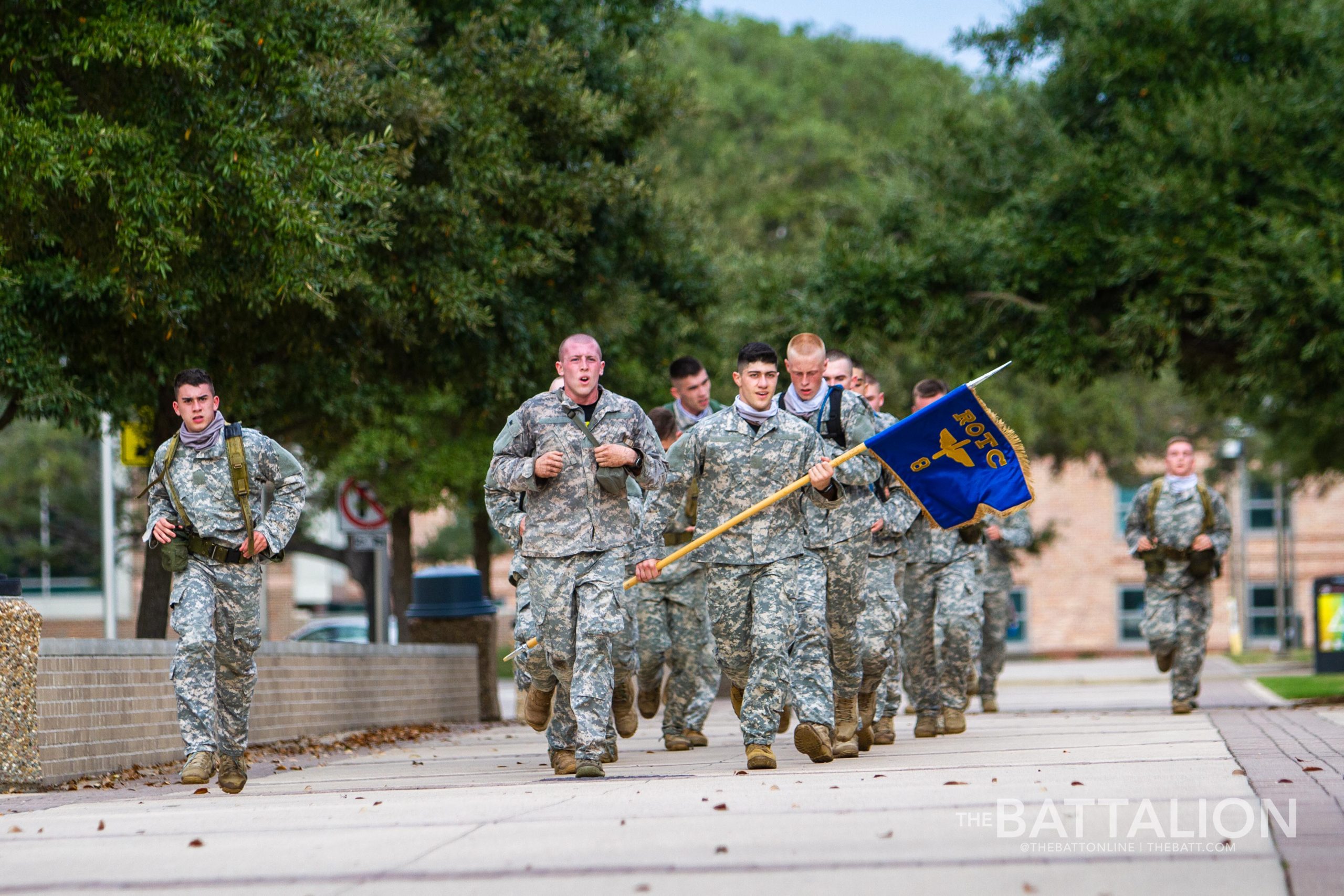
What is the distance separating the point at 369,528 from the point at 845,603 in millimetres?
8765

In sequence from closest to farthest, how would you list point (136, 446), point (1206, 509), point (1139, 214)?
point (1206, 509) < point (1139, 214) < point (136, 446)

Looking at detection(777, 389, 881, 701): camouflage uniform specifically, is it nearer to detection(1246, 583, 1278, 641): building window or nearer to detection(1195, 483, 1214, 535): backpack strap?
detection(1195, 483, 1214, 535): backpack strap

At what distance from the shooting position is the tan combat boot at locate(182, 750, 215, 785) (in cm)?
884

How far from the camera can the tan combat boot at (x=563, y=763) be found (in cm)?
901

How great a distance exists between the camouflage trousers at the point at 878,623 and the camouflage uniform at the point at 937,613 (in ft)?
4.30

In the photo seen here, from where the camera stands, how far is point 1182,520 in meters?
14.1

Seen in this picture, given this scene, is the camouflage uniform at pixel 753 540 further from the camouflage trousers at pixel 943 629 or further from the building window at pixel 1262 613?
the building window at pixel 1262 613

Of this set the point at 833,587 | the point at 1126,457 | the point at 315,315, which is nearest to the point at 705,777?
the point at 833,587

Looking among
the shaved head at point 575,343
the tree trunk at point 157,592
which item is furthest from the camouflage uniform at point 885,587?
the tree trunk at point 157,592

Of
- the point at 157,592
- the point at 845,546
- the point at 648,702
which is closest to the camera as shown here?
the point at 845,546

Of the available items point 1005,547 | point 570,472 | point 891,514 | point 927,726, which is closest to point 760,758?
point 570,472

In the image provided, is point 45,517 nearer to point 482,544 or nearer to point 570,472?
point 482,544

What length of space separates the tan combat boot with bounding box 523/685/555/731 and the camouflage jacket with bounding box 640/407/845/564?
107 cm

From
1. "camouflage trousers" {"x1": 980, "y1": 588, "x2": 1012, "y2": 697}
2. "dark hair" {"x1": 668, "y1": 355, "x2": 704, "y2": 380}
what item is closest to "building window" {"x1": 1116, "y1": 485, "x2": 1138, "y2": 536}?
"camouflage trousers" {"x1": 980, "y1": 588, "x2": 1012, "y2": 697}
